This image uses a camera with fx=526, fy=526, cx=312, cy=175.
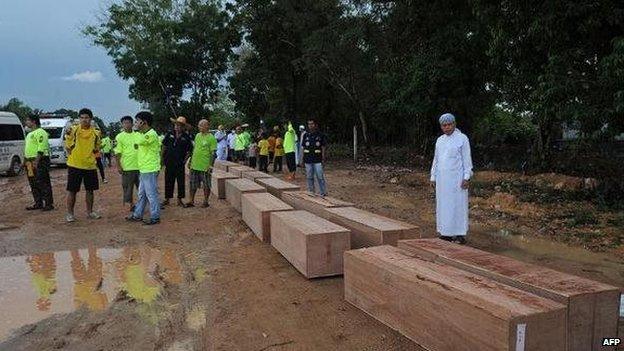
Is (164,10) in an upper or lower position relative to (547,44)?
upper

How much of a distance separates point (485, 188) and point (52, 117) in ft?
65.3

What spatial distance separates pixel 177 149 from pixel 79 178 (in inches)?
79.6

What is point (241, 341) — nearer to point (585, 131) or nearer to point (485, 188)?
point (585, 131)

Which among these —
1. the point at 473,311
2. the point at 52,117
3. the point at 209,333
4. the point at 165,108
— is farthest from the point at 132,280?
the point at 165,108

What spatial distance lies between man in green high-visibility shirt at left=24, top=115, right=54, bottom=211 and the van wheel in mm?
10029

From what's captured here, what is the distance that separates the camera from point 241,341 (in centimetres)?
382

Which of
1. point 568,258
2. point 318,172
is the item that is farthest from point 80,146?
point 568,258

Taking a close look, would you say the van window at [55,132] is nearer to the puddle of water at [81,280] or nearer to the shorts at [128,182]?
the shorts at [128,182]

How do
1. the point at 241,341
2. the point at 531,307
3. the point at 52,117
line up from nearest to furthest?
1. the point at 531,307
2. the point at 241,341
3. the point at 52,117

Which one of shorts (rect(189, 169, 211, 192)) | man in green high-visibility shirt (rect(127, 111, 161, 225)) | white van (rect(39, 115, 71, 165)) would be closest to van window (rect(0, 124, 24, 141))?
white van (rect(39, 115, 71, 165))

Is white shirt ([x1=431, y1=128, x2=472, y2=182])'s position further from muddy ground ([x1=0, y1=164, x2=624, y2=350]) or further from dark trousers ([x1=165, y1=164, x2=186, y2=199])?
dark trousers ([x1=165, y1=164, x2=186, y2=199])

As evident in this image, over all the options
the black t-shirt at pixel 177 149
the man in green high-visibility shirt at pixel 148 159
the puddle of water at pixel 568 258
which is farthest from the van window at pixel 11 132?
the puddle of water at pixel 568 258

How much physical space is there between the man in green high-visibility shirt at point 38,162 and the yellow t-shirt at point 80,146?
1.29 meters

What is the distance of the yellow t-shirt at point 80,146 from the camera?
834cm
